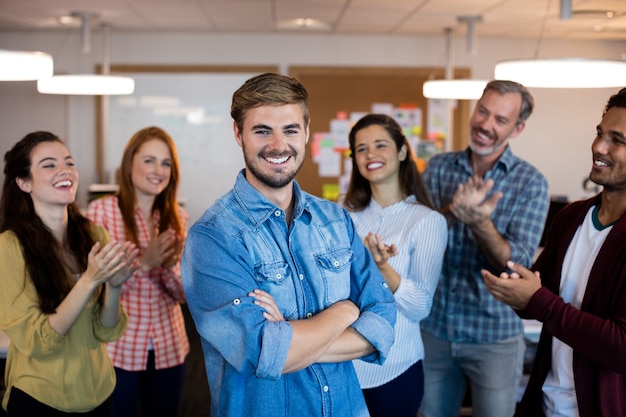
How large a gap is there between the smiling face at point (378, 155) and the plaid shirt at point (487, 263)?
396mm

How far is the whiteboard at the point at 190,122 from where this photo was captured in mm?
6125

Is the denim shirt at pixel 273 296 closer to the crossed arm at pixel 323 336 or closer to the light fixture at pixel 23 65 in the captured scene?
the crossed arm at pixel 323 336

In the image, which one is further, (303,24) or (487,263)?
(303,24)

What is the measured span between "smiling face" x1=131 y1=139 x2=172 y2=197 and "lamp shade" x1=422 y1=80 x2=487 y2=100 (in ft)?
5.51

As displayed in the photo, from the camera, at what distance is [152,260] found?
2605 millimetres

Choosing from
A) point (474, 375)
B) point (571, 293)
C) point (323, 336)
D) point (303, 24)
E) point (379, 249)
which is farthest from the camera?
point (303, 24)

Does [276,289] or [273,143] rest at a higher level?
[273,143]

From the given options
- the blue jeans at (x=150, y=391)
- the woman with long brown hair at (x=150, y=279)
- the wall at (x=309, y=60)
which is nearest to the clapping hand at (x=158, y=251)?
the woman with long brown hair at (x=150, y=279)

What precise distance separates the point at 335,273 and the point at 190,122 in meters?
4.77

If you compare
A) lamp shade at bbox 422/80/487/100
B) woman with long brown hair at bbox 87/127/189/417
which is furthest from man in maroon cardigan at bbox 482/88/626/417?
lamp shade at bbox 422/80/487/100

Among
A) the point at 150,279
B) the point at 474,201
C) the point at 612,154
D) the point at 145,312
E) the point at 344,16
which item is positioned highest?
the point at 344,16

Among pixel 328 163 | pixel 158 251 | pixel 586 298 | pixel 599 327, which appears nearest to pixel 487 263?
pixel 586 298

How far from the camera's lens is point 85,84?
136 inches

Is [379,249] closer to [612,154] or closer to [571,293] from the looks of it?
[571,293]
